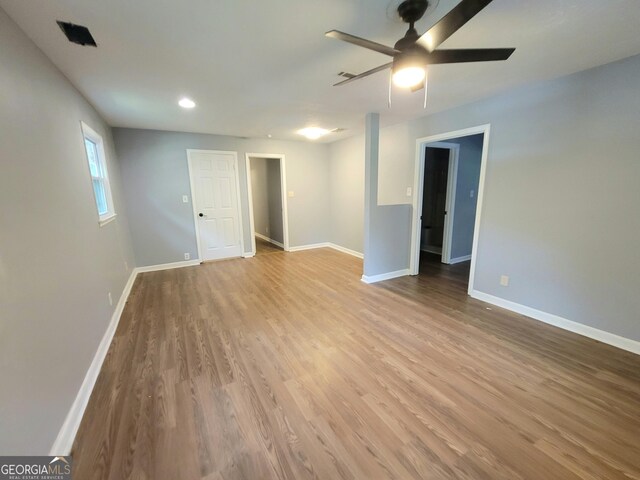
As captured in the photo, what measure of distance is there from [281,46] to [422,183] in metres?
2.96

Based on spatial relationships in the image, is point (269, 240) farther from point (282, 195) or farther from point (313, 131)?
point (313, 131)

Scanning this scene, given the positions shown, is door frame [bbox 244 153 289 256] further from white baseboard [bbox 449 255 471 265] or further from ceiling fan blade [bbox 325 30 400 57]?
ceiling fan blade [bbox 325 30 400 57]

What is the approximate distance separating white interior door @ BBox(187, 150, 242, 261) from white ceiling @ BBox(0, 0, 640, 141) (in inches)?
69.4

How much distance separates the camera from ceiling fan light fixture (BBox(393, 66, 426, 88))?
1523 millimetres

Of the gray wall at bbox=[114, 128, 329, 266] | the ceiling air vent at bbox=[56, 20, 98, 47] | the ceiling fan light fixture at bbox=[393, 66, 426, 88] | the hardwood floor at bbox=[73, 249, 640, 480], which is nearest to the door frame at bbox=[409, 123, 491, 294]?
the hardwood floor at bbox=[73, 249, 640, 480]

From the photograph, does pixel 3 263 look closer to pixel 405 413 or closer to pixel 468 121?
pixel 405 413

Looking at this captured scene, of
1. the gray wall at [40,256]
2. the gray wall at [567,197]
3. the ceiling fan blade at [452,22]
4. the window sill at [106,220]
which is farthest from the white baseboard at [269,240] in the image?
the ceiling fan blade at [452,22]

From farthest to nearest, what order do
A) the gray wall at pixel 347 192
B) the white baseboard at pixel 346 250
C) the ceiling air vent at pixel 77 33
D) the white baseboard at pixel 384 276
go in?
the white baseboard at pixel 346 250, the gray wall at pixel 347 192, the white baseboard at pixel 384 276, the ceiling air vent at pixel 77 33

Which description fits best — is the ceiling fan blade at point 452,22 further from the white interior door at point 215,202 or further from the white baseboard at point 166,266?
the white baseboard at point 166,266

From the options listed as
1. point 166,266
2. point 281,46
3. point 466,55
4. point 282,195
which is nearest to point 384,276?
point 282,195

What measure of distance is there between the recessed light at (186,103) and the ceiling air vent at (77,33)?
43.7 inches

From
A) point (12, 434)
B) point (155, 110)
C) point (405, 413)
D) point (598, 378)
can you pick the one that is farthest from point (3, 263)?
point (598, 378)

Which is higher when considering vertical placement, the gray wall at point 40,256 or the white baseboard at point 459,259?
the gray wall at point 40,256

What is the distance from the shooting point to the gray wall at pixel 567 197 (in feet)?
7.28
